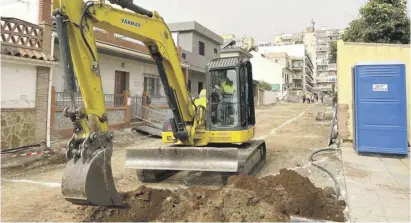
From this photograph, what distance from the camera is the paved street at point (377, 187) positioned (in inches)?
168

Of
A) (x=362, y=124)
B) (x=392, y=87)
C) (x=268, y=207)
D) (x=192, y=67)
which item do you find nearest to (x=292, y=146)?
(x=362, y=124)

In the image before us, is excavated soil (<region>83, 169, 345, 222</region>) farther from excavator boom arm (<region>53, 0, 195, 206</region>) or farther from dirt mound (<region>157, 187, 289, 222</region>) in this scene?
excavator boom arm (<region>53, 0, 195, 206</region>)

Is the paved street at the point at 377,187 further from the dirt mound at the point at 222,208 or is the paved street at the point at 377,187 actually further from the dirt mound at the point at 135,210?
the dirt mound at the point at 135,210

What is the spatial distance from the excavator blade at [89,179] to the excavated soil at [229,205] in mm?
734

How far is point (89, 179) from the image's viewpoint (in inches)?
139

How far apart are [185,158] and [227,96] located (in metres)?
1.68

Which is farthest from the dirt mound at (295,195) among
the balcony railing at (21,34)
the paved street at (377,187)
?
the balcony railing at (21,34)

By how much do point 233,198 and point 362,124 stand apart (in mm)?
4953

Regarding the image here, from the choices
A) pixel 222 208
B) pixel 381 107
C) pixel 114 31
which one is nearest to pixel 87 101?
pixel 114 31

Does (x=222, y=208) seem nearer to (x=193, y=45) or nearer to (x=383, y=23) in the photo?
(x=383, y=23)

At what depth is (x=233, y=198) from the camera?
14.2ft

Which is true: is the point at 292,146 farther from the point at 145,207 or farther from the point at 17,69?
the point at 17,69

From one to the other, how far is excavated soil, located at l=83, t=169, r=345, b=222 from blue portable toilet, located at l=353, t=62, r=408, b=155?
11.6ft

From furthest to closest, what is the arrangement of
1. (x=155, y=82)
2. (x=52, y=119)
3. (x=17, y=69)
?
(x=155, y=82) < (x=52, y=119) < (x=17, y=69)
